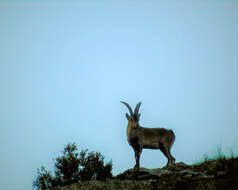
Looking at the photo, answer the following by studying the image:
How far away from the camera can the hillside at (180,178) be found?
866 centimetres

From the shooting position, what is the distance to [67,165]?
12.9 meters

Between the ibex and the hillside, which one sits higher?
the ibex

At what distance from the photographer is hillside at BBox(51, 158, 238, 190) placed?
8659mm

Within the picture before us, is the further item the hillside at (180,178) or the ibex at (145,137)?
the ibex at (145,137)

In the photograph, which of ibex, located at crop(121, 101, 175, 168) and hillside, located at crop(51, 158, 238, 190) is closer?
hillside, located at crop(51, 158, 238, 190)

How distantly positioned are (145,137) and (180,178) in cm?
414

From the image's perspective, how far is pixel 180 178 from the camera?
9.45m

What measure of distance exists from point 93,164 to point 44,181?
234 centimetres

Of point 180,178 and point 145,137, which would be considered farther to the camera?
point 145,137

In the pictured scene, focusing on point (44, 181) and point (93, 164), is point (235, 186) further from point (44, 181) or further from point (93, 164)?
point (44, 181)

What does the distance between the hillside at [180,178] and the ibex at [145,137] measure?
5.87 feet

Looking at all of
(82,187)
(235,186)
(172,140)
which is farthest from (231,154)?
(82,187)

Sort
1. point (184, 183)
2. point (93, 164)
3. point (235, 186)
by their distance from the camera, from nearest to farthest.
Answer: point (235, 186) → point (184, 183) → point (93, 164)

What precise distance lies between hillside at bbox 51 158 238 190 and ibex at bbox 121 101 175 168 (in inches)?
70.4
